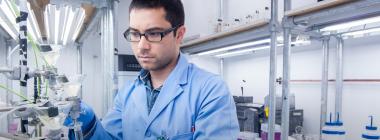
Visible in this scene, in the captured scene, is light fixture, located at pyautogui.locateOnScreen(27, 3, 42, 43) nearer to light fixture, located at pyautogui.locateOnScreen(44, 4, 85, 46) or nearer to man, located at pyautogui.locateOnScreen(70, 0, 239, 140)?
light fixture, located at pyautogui.locateOnScreen(44, 4, 85, 46)

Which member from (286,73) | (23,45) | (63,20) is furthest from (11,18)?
(286,73)

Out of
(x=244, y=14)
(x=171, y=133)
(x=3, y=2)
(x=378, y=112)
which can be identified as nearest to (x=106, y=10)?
(x=3, y=2)

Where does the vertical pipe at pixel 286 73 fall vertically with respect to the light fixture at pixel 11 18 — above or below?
below

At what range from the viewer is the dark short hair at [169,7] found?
3.33 ft

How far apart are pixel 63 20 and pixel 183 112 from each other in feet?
5.49

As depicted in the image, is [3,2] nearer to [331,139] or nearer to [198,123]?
[198,123]

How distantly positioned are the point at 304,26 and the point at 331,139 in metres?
1.09

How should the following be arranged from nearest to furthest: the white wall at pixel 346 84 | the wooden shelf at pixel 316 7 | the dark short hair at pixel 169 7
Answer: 1. the dark short hair at pixel 169 7
2. the wooden shelf at pixel 316 7
3. the white wall at pixel 346 84

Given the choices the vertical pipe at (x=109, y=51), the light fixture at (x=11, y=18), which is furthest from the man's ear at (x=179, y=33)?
the light fixture at (x=11, y=18)

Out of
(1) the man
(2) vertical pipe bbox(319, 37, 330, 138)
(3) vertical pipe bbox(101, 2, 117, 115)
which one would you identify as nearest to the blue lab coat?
(1) the man

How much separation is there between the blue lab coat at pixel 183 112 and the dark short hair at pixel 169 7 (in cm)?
20

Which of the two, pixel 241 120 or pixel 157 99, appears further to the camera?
pixel 241 120

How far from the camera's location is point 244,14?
423 cm

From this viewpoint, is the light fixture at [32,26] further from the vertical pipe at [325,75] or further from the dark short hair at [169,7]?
the vertical pipe at [325,75]
